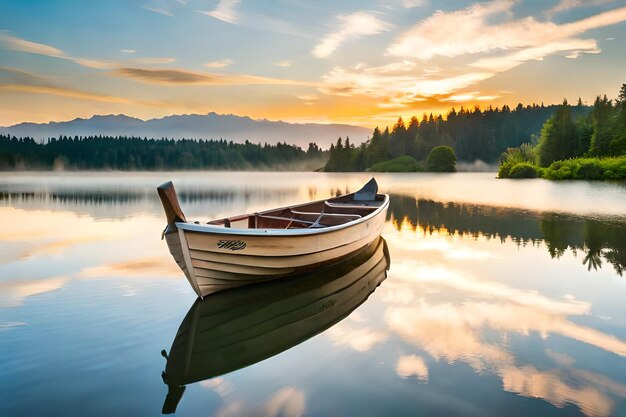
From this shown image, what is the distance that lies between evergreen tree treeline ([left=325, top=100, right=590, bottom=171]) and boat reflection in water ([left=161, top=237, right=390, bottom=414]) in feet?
525

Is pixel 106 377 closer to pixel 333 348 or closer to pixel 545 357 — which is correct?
pixel 333 348

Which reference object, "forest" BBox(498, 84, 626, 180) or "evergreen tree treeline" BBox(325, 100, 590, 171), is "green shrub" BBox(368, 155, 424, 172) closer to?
"evergreen tree treeline" BBox(325, 100, 590, 171)

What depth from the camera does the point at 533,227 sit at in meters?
21.5

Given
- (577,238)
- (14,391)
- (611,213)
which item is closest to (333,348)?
(14,391)

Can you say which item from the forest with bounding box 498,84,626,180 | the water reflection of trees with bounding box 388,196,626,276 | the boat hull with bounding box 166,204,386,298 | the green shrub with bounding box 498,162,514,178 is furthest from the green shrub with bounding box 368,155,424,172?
the boat hull with bounding box 166,204,386,298

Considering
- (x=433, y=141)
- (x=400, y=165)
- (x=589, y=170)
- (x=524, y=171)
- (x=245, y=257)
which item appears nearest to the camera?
(x=245, y=257)

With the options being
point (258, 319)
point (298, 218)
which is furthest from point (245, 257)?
point (298, 218)

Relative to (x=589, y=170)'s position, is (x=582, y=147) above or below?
above

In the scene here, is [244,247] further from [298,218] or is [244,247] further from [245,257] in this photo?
[298,218]

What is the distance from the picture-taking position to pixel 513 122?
195 meters

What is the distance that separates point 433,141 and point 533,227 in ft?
544

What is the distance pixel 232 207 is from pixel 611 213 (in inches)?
929

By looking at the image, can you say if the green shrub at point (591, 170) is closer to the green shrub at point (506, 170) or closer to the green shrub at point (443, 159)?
the green shrub at point (506, 170)

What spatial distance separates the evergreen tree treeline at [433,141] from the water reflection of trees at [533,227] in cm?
14220
